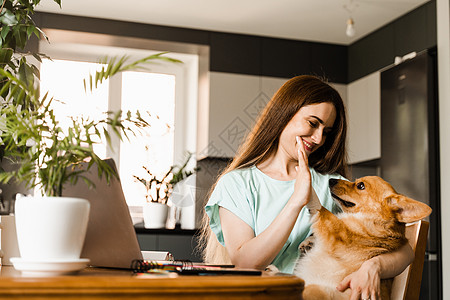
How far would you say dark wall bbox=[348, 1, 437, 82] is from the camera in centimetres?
405

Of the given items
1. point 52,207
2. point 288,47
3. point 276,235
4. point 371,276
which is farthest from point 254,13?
point 52,207

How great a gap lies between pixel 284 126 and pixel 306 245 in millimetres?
435

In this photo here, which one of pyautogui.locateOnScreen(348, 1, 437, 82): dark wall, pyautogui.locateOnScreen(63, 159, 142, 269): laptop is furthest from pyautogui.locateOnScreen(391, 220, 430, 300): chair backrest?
pyautogui.locateOnScreen(348, 1, 437, 82): dark wall

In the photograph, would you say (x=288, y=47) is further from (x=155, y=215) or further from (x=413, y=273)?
(x=413, y=273)

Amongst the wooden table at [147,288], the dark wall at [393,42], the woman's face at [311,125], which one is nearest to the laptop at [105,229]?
the wooden table at [147,288]

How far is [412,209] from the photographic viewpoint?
1.39 m

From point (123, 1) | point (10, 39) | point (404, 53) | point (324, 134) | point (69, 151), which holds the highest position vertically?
point (123, 1)

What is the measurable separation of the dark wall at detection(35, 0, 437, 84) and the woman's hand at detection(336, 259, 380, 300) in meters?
3.08

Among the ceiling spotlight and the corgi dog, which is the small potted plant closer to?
the ceiling spotlight

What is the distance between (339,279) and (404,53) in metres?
3.35

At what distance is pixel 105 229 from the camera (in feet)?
3.59

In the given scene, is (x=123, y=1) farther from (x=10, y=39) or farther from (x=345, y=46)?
(x=10, y=39)

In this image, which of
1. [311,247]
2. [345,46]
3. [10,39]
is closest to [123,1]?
[345,46]

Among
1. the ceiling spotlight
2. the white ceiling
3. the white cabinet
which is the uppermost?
the white ceiling
